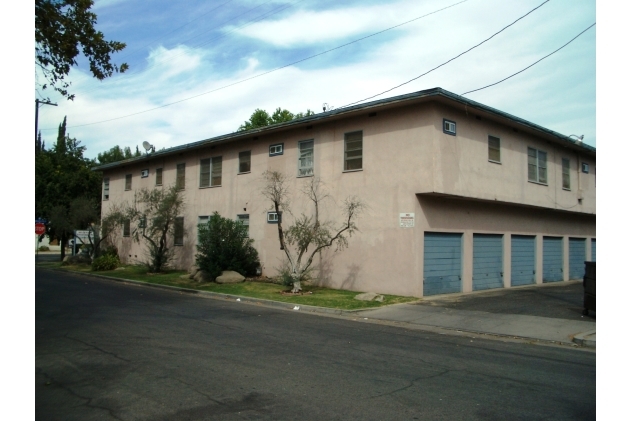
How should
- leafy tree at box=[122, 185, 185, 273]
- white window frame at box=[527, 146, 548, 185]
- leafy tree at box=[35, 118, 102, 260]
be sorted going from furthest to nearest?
leafy tree at box=[35, 118, 102, 260]
leafy tree at box=[122, 185, 185, 273]
white window frame at box=[527, 146, 548, 185]

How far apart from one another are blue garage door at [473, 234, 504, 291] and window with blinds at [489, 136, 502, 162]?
304cm

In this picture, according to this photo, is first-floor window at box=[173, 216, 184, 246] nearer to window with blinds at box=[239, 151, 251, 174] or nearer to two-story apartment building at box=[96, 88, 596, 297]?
two-story apartment building at box=[96, 88, 596, 297]

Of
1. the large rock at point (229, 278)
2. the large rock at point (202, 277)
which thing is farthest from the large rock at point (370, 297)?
the large rock at point (202, 277)

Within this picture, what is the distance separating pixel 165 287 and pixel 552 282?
17.8 m

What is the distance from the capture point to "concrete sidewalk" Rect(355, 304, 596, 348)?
11.2 metres

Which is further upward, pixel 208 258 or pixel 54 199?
pixel 54 199

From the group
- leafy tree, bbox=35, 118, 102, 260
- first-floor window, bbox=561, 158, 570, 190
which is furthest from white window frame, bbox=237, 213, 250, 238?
leafy tree, bbox=35, 118, 102, 260

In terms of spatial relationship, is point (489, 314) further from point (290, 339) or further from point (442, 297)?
point (290, 339)

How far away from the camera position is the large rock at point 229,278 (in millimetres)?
21516

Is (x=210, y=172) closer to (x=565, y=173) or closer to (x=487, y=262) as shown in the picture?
(x=487, y=262)

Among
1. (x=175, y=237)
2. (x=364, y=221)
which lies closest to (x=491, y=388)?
(x=364, y=221)

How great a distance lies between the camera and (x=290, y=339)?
33.5ft

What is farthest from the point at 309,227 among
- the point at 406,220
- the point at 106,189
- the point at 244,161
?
the point at 106,189

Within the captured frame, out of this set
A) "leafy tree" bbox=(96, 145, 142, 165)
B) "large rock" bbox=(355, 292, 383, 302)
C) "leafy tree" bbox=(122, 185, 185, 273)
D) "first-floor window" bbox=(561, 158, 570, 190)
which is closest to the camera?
"large rock" bbox=(355, 292, 383, 302)
